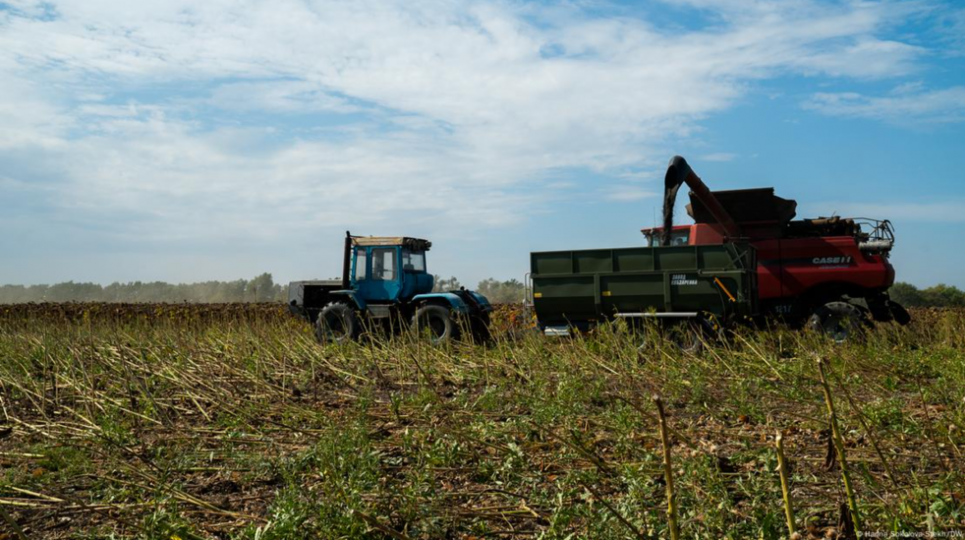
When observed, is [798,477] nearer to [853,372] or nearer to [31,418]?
[853,372]

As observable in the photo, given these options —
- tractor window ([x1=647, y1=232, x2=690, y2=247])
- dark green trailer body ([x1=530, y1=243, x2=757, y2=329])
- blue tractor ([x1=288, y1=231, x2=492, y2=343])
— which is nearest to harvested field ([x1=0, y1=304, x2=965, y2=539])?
dark green trailer body ([x1=530, y1=243, x2=757, y2=329])

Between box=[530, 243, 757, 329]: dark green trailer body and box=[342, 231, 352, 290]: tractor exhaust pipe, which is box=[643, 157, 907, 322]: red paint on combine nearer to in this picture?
box=[530, 243, 757, 329]: dark green trailer body

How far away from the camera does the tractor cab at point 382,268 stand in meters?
13.5

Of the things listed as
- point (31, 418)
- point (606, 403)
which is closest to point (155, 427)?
point (31, 418)

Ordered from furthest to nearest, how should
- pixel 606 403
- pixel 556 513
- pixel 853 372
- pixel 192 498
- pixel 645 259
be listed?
pixel 645 259
pixel 853 372
pixel 606 403
pixel 192 498
pixel 556 513

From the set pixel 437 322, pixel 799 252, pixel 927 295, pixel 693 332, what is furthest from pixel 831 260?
pixel 927 295

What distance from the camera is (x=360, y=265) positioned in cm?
1371

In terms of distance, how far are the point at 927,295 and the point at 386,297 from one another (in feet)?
82.2

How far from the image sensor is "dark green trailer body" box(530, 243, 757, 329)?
1161cm

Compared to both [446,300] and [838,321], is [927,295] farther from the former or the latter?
[446,300]

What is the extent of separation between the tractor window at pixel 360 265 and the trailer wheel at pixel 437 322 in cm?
143

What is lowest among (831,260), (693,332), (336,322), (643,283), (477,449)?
(477,449)

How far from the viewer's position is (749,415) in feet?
20.3

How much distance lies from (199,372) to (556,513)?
21.2 ft
